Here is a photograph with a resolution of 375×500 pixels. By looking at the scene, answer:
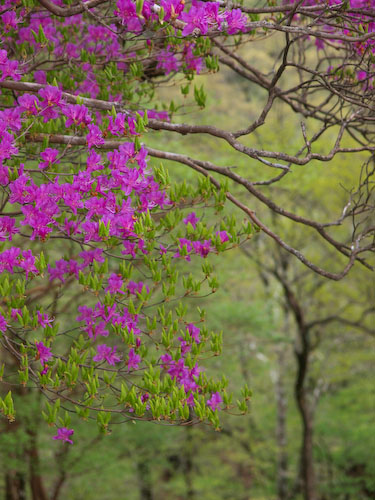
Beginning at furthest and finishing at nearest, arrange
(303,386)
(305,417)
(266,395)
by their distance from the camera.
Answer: (266,395)
(305,417)
(303,386)

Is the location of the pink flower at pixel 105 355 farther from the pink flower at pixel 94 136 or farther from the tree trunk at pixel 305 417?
the tree trunk at pixel 305 417

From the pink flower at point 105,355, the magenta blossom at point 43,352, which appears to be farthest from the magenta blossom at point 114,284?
the magenta blossom at point 43,352

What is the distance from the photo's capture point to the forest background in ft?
30.9

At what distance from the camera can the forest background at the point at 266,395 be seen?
9430 millimetres

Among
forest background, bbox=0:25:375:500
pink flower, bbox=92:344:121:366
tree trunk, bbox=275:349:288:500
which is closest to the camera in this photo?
pink flower, bbox=92:344:121:366

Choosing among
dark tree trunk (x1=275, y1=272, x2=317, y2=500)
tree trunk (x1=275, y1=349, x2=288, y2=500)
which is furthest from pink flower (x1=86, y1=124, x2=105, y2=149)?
tree trunk (x1=275, y1=349, x2=288, y2=500)

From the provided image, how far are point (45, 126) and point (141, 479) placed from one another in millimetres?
11953

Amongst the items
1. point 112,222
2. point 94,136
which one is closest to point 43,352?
point 112,222

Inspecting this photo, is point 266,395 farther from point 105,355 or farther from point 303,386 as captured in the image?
point 105,355

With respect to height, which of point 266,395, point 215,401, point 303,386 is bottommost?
point 215,401

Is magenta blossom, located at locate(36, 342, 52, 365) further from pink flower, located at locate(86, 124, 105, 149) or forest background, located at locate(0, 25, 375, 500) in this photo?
forest background, located at locate(0, 25, 375, 500)

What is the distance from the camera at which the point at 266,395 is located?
1728cm

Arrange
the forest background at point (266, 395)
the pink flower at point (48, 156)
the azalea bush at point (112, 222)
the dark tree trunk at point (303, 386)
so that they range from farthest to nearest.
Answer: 1. the dark tree trunk at point (303, 386)
2. the forest background at point (266, 395)
3. the pink flower at point (48, 156)
4. the azalea bush at point (112, 222)

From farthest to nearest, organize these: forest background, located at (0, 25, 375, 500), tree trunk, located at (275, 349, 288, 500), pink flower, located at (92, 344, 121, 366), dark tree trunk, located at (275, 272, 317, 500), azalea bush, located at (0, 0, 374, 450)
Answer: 1. tree trunk, located at (275, 349, 288, 500)
2. dark tree trunk, located at (275, 272, 317, 500)
3. forest background, located at (0, 25, 375, 500)
4. pink flower, located at (92, 344, 121, 366)
5. azalea bush, located at (0, 0, 374, 450)
